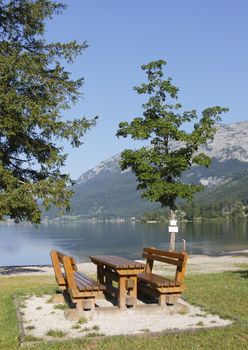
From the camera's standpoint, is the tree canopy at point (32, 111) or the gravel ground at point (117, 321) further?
the tree canopy at point (32, 111)

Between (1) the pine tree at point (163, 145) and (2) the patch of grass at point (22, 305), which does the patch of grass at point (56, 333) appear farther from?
(1) the pine tree at point (163, 145)

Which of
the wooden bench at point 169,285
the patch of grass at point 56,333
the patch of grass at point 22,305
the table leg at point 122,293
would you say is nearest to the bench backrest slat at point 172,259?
the wooden bench at point 169,285

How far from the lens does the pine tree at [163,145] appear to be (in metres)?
26.4

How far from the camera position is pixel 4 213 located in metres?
19.4

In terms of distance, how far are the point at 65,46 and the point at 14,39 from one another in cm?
222

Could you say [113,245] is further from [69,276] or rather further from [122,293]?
[69,276]

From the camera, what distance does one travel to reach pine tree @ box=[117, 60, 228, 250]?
2638 cm

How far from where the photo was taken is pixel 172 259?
37.2ft

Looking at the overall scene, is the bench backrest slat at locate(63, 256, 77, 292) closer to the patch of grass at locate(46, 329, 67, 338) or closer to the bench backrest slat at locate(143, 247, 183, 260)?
the patch of grass at locate(46, 329, 67, 338)

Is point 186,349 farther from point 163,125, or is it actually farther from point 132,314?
point 163,125

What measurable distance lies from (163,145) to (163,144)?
76 mm

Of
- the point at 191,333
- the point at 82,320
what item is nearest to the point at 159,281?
the point at 82,320

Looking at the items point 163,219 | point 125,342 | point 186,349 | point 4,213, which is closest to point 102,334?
point 125,342

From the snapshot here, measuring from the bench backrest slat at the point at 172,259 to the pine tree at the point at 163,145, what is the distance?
12.6 m
